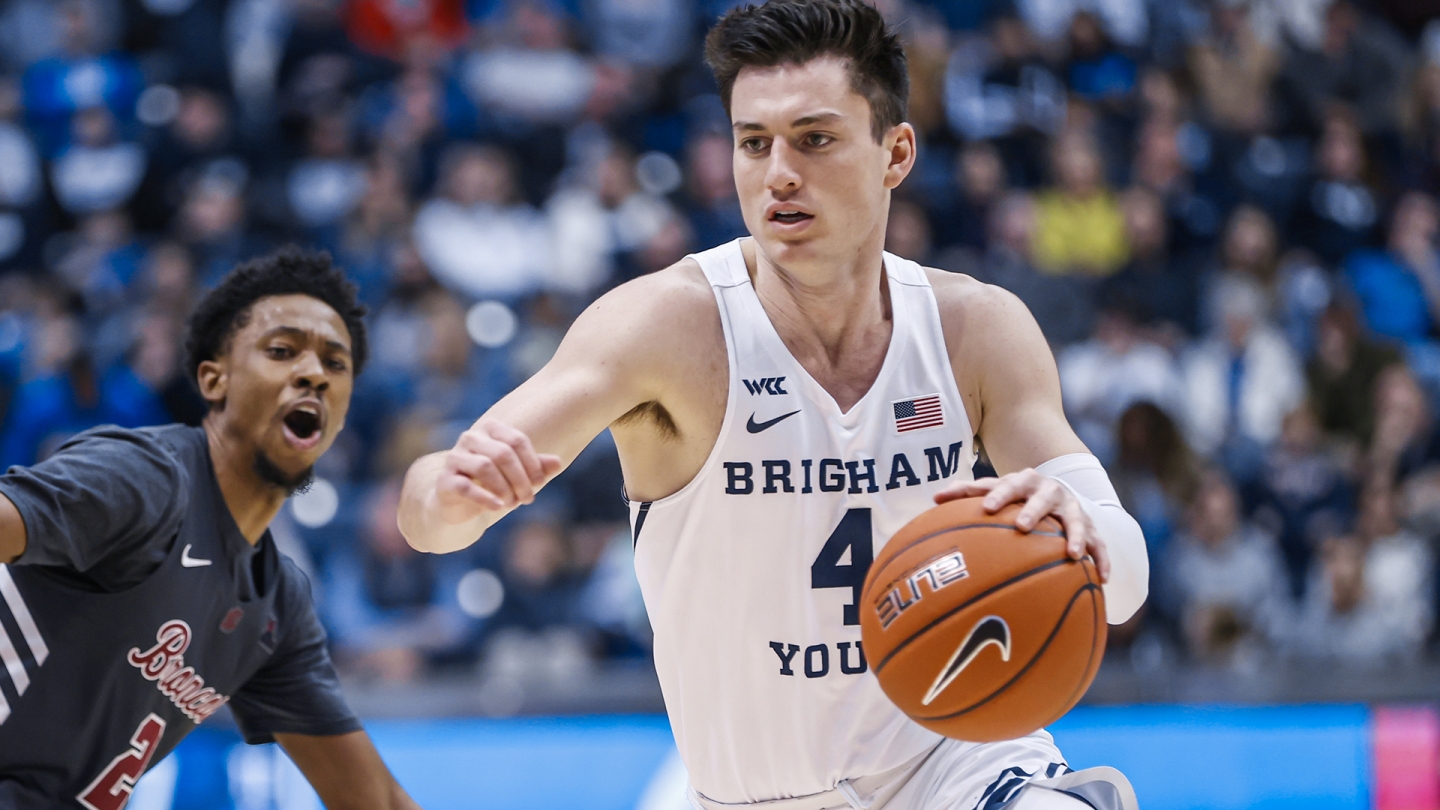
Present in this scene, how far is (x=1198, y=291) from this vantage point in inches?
367

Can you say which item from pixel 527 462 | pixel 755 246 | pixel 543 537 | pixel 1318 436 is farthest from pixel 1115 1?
pixel 527 462

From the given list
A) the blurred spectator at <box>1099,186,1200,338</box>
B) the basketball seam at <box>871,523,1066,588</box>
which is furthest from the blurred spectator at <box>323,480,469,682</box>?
the basketball seam at <box>871,523,1066,588</box>

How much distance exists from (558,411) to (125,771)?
5.26 ft

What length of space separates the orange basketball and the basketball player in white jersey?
0.32 metres

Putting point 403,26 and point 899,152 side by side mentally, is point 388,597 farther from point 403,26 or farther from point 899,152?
point 899,152

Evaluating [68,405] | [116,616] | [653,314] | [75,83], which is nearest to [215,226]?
[68,405]

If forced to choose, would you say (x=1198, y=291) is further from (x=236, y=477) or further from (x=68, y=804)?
(x=68, y=804)

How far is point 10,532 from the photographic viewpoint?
9.95 feet

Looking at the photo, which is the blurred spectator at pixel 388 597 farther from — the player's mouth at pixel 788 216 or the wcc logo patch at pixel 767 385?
the player's mouth at pixel 788 216

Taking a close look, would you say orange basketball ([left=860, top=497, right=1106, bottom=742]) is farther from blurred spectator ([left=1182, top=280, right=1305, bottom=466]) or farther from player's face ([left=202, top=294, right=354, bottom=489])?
blurred spectator ([left=1182, top=280, right=1305, bottom=466])

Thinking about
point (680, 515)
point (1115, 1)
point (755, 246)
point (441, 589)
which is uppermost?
point (1115, 1)

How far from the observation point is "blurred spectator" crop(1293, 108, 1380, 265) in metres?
9.79

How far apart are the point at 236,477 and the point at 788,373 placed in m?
1.56

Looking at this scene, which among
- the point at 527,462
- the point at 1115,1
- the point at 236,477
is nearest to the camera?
the point at 527,462
